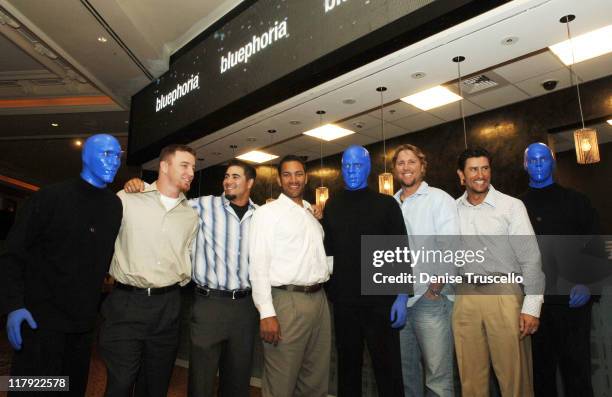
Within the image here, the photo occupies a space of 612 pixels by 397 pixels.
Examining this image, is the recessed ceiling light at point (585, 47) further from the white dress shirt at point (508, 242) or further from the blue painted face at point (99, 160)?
the blue painted face at point (99, 160)

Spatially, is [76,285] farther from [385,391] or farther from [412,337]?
[412,337]

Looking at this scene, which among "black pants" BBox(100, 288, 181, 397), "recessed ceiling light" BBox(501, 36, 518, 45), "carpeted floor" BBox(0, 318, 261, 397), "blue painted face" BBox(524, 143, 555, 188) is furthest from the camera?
"recessed ceiling light" BBox(501, 36, 518, 45)

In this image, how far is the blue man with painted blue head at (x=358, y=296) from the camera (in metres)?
1.86

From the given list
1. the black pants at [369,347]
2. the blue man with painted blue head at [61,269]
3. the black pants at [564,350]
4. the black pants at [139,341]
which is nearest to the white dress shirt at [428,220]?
the black pants at [369,347]

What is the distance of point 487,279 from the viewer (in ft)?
6.70

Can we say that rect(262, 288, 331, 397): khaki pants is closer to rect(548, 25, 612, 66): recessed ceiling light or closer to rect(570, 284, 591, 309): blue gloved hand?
rect(570, 284, 591, 309): blue gloved hand

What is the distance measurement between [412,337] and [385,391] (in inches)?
13.3

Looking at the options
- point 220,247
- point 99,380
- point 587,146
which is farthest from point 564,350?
point 99,380

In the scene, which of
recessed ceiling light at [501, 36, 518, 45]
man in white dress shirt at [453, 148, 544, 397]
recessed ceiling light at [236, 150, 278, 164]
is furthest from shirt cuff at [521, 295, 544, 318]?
recessed ceiling light at [236, 150, 278, 164]

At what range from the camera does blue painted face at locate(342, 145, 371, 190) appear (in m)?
2.13

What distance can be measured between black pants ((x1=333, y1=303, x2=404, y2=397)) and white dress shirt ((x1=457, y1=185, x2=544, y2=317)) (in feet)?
1.95

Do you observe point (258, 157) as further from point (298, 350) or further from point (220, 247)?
point (298, 350)

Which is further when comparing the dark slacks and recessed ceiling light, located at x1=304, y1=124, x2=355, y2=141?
recessed ceiling light, located at x1=304, y1=124, x2=355, y2=141

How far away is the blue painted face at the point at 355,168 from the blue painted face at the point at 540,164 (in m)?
1.01
